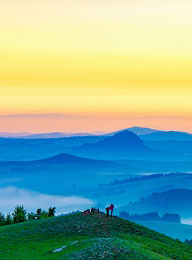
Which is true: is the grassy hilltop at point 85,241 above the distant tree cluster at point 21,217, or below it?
below

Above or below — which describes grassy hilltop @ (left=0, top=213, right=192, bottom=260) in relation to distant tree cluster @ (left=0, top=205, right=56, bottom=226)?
below

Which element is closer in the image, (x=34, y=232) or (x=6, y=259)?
(x=6, y=259)

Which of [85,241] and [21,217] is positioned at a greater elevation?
[21,217]

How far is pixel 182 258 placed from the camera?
57.3 meters

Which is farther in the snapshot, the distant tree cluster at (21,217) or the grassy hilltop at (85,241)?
the distant tree cluster at (21,217)

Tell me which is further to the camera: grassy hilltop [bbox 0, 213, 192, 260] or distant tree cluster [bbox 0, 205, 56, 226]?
distant tree cluster [bbox 0, 205, 56, 226]

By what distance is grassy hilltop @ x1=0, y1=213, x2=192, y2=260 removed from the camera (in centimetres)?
4884

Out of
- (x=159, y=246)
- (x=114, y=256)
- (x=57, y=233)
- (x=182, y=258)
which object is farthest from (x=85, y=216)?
(x=114, y=256)

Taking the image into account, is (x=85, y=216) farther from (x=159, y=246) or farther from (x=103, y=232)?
(x=159, y=246)

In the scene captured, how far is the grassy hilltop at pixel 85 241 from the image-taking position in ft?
160

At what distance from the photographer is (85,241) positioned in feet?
185

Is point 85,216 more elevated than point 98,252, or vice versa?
point 85,216

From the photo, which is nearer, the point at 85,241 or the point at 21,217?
the point at 85,241

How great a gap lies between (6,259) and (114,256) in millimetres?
18639
